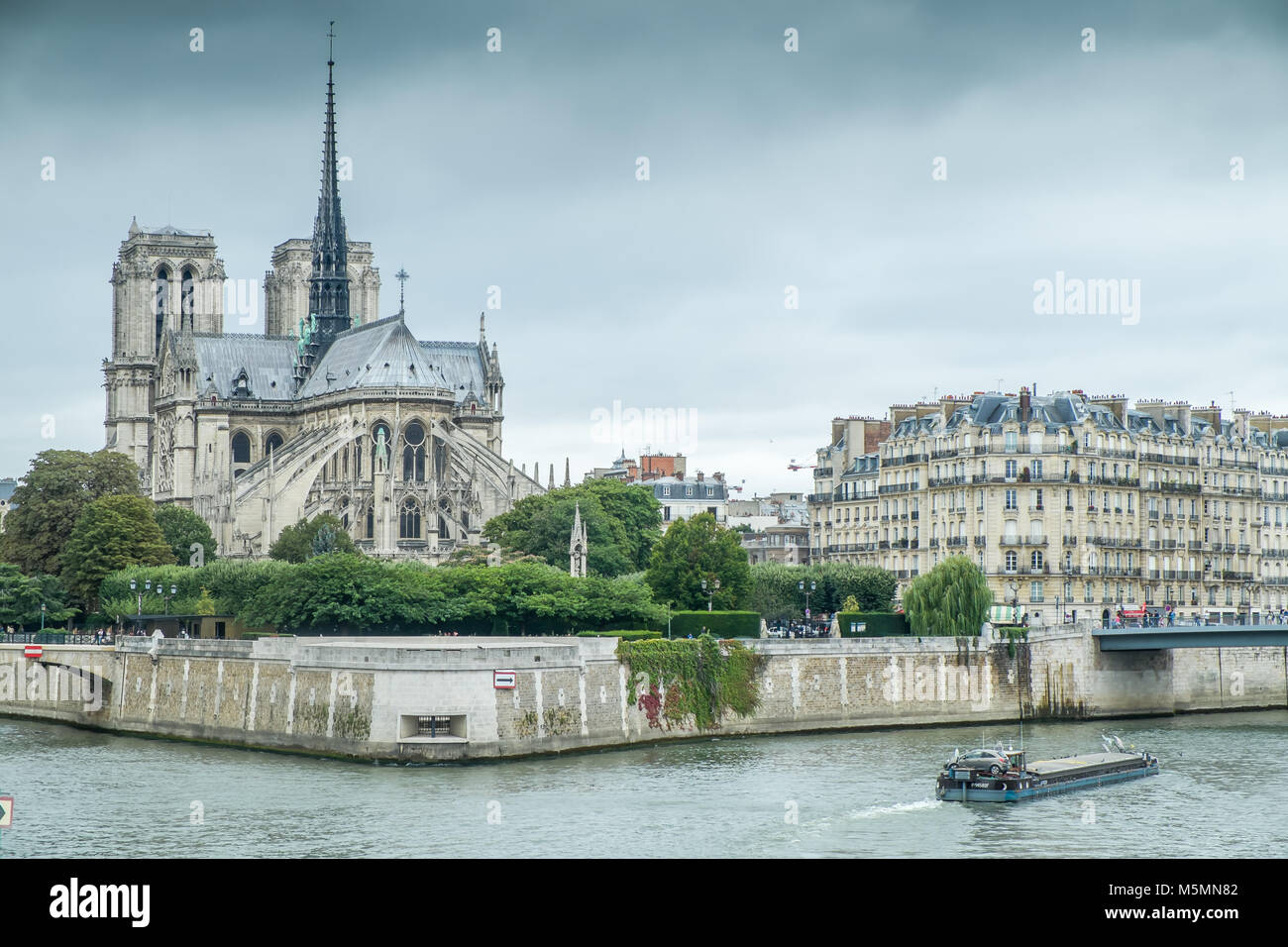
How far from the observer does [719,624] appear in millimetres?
73062

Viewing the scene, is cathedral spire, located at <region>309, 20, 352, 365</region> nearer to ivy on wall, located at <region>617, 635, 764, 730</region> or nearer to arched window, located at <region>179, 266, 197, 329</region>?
arched window, located at <region>179, 266, 197, 329</region>

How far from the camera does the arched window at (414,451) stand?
111688 mm

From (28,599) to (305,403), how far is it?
39.8m

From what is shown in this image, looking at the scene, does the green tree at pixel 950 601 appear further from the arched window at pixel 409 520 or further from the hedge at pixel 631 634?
the arched window at pixel 409 520

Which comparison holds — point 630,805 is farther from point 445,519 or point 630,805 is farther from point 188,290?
point 188,290

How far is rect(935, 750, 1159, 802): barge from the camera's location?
48562 millimetres

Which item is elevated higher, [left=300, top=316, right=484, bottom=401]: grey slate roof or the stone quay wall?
[left=300, top=316, right=484, bottom=401]: grey slate roof

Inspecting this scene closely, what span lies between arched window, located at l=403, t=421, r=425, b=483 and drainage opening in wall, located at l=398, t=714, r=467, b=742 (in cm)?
5764

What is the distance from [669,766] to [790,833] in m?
11.6

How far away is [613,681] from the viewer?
58.9 meters

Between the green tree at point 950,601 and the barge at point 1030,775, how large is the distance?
1480cm

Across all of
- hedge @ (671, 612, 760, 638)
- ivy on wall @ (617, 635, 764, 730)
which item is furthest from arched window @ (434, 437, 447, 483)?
ivy on wall @ (617, 635, 764, 730)
